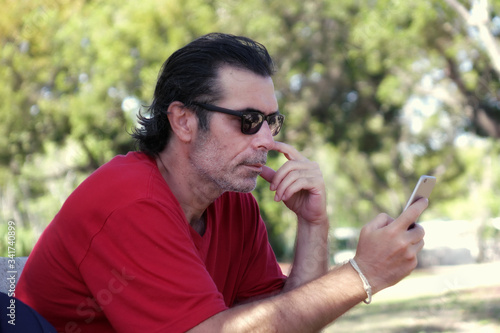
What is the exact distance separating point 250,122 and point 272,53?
1457 centimetres

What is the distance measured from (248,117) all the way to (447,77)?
14.6 meters

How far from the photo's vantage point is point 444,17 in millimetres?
13516

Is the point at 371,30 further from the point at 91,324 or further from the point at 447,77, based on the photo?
the point at 91,324

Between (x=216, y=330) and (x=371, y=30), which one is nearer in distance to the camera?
(x=216, y=330)

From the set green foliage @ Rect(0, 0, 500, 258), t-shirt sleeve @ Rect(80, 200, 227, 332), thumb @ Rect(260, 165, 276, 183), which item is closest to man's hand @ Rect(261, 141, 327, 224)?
thumb @ Rect(260, 165, 276, 183)

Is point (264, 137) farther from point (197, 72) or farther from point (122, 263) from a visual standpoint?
point (122, 263)

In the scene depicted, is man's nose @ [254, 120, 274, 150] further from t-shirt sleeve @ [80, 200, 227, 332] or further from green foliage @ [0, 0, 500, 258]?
green foliage @ [0, 0, 500, 258]

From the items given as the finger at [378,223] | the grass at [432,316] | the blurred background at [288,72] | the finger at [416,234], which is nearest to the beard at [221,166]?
the finger at [378,223]

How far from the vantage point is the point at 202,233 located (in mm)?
2402

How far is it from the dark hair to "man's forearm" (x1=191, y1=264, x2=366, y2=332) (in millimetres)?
775

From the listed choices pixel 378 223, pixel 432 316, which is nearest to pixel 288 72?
pixel 432 316

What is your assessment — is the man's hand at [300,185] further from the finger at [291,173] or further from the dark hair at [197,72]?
the dark hair at [197,72]

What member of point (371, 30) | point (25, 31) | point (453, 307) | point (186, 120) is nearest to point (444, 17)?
point (371, 30)

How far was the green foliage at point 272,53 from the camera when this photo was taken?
14.6 m
